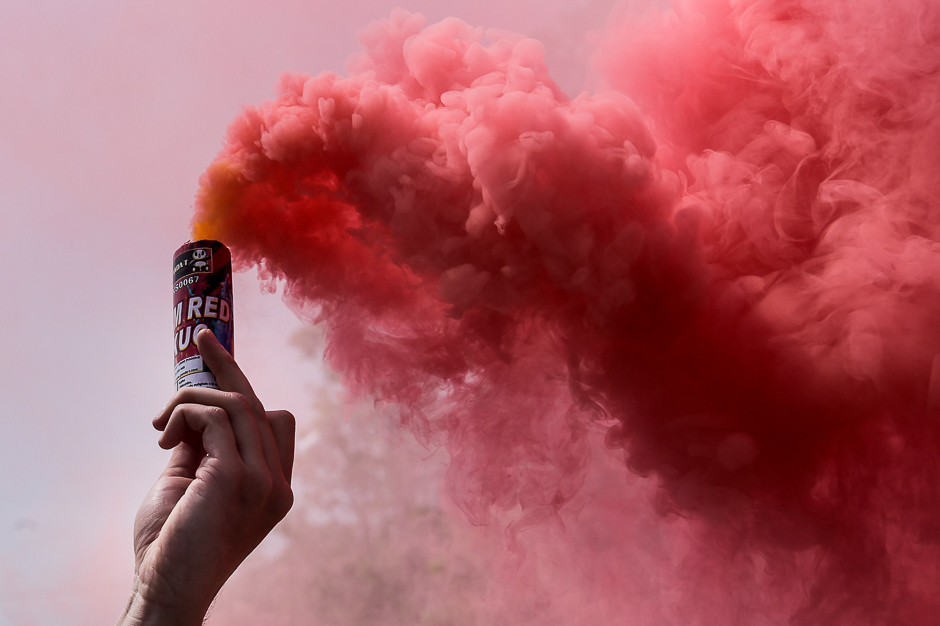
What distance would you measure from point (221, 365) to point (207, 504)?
1.05 ft

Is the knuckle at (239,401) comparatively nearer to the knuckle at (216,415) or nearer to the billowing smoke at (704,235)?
the knuckle at (216,415)

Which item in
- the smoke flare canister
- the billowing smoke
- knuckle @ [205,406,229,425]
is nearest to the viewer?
knuckle @ [205,406,229,425]

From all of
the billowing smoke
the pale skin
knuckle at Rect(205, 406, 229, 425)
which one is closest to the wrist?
the pale skin

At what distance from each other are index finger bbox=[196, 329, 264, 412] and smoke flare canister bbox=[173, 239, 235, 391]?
2 cm

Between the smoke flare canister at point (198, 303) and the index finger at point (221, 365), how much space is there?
0.07 ft

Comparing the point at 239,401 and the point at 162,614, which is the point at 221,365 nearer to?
the point at 239,401

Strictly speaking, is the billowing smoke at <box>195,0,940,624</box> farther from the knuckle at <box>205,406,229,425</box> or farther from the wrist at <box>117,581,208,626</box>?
the wrist at <box>117,581,208,626</box>

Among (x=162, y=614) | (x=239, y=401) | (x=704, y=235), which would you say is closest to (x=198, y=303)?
(x=239, y=401)

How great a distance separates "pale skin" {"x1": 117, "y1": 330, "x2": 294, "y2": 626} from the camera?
1.30 metres

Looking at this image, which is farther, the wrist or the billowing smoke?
the billowing smoke

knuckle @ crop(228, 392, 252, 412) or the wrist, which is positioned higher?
knuckle @ crop(228, 392, 252, 412)

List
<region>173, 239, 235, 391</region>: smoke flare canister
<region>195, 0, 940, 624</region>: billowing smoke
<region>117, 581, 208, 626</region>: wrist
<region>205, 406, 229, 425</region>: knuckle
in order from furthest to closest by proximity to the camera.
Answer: <region>195, 0, 940, 624</region>: billowing smoke
<region>173, 239, 235, 391</region>: smoke flare canister
<region>205, 406, 229, 425</region>: knuckle
<region>117, 581, 208, 626</region>: wrist

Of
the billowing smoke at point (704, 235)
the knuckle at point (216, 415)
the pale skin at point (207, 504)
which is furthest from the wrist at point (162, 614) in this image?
the billowing smoke at point (704, 235)

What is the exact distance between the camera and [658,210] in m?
1.74
